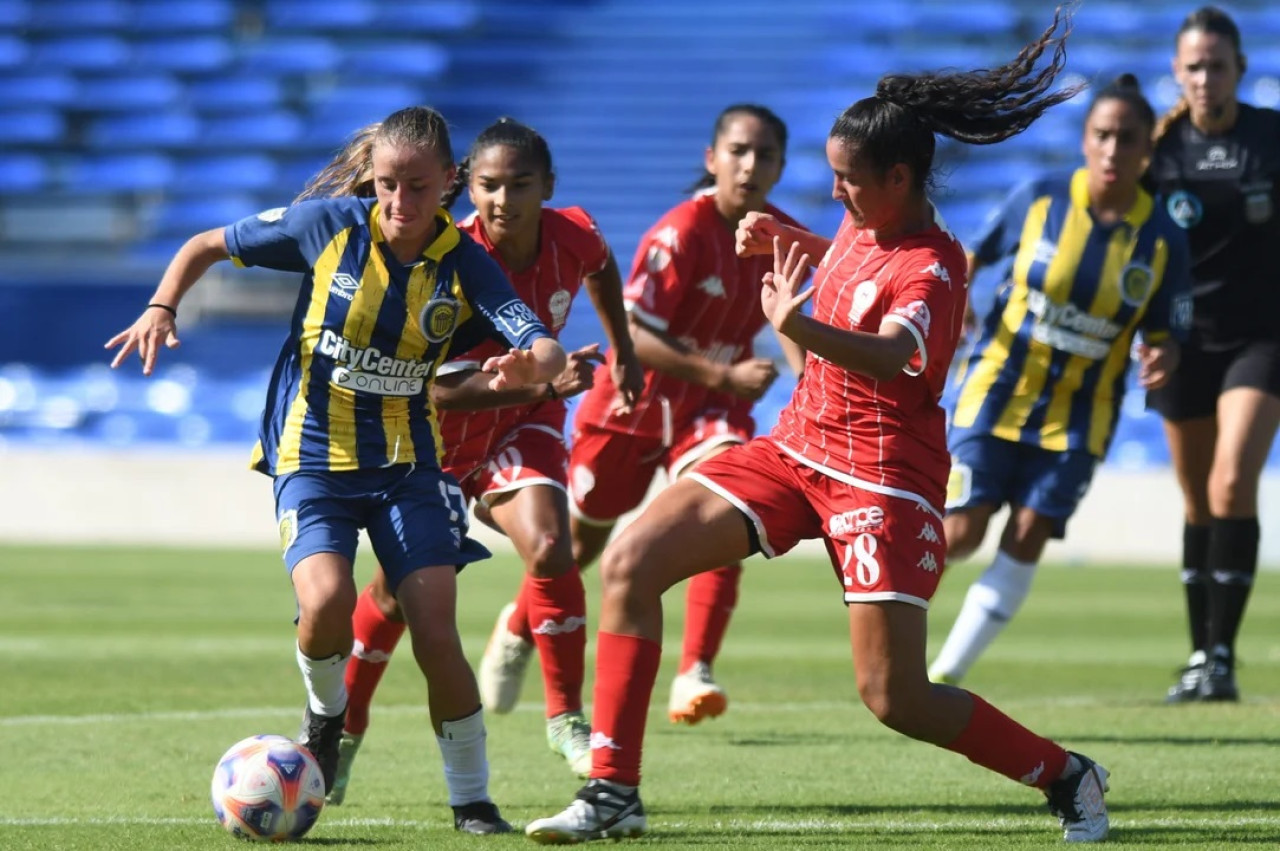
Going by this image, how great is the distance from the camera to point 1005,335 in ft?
24.0

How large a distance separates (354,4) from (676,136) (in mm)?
4881

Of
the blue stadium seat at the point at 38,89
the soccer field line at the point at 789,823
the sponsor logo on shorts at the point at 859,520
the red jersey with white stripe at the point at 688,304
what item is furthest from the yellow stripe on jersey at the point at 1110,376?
the blue stadium seat at the point at 38,89

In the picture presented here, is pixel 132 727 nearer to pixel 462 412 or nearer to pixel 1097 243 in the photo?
pixel 462 412

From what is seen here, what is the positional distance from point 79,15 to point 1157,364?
2105 cm

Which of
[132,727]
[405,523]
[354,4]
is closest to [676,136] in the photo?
[354,4]

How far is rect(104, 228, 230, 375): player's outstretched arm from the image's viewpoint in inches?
190

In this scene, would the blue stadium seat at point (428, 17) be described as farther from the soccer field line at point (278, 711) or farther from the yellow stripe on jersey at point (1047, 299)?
the yellow stripe on jersey at point (1047, 299)

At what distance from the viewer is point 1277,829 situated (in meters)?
4.86

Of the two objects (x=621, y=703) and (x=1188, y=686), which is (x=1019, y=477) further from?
(x=621, y=703)

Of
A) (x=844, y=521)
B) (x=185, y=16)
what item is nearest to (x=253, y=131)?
(x=185, y=16)

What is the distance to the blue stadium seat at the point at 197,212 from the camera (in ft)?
74.0

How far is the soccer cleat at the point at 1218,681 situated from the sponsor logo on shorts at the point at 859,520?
11.8 ft

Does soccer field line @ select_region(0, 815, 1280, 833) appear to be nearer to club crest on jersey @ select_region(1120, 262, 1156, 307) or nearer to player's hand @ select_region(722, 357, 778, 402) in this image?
player's hand @ select_region(722, 357, 778, 402)

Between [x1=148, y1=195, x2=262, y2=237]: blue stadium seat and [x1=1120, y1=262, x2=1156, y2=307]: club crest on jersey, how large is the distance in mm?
16684
